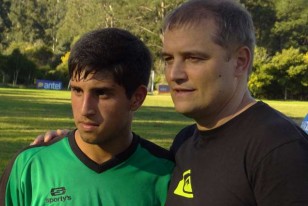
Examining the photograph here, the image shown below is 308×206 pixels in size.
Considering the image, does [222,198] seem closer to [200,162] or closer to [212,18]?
[200,162]

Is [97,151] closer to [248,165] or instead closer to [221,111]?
[221,111]

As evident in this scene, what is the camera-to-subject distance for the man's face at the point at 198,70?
240 cm

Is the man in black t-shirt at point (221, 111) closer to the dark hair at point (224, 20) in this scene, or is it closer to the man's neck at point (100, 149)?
the dark hair at point (224, 20)

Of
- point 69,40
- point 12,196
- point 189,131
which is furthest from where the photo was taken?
point 69,40

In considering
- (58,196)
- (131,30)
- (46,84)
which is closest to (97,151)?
(58,196)

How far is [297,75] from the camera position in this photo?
182 ft

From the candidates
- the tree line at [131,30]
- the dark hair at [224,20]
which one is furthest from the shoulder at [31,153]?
the tree line at [131,30]

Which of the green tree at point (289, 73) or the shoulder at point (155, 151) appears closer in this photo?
the shoulder at point (155, 151)

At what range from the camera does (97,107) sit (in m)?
2.62

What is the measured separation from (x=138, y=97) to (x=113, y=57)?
10.8 inches

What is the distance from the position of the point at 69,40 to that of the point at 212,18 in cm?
8124

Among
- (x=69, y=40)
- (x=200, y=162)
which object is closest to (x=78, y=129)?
(x=200, y=162)

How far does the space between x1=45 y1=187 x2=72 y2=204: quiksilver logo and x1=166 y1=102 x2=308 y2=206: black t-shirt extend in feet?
1.58

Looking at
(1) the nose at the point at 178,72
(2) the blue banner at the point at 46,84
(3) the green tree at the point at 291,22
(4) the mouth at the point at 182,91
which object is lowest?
(2) the blue banner at the point at 46,84
